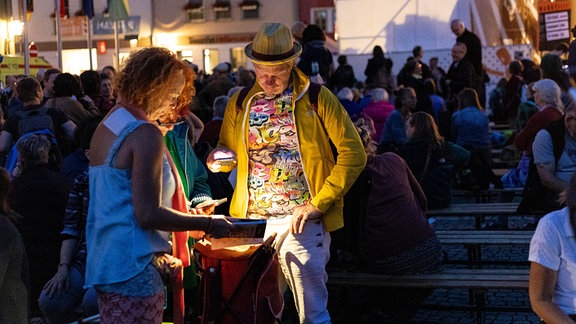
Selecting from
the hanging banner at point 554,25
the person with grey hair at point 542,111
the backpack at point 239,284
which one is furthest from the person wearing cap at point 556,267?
the hanging banner at point 554,25

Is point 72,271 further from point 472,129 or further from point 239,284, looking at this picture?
point 472,129

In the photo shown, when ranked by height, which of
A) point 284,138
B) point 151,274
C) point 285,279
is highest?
point 284,138

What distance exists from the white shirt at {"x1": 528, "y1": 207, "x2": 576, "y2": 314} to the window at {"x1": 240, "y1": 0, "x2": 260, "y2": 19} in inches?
1691

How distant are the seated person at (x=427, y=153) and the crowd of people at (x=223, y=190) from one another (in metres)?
0.01

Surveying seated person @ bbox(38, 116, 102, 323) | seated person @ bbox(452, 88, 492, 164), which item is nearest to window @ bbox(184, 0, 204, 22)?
seated person @ bbox(452, 88, 492, 164)

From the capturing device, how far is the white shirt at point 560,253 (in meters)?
4.00

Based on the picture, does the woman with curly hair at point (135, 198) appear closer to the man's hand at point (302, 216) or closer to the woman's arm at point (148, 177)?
the woman's arm at point (148, 177)

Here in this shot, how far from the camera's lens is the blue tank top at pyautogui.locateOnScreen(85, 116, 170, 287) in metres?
3.46

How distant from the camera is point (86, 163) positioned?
639 cm

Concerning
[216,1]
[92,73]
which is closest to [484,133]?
[92,73]

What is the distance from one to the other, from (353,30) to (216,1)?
2533cm

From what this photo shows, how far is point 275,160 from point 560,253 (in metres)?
1.48

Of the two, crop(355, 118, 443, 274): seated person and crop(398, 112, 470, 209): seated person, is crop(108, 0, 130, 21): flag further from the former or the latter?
crop(355, 118, 443, 274): seated person

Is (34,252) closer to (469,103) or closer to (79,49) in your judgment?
(469,103)
